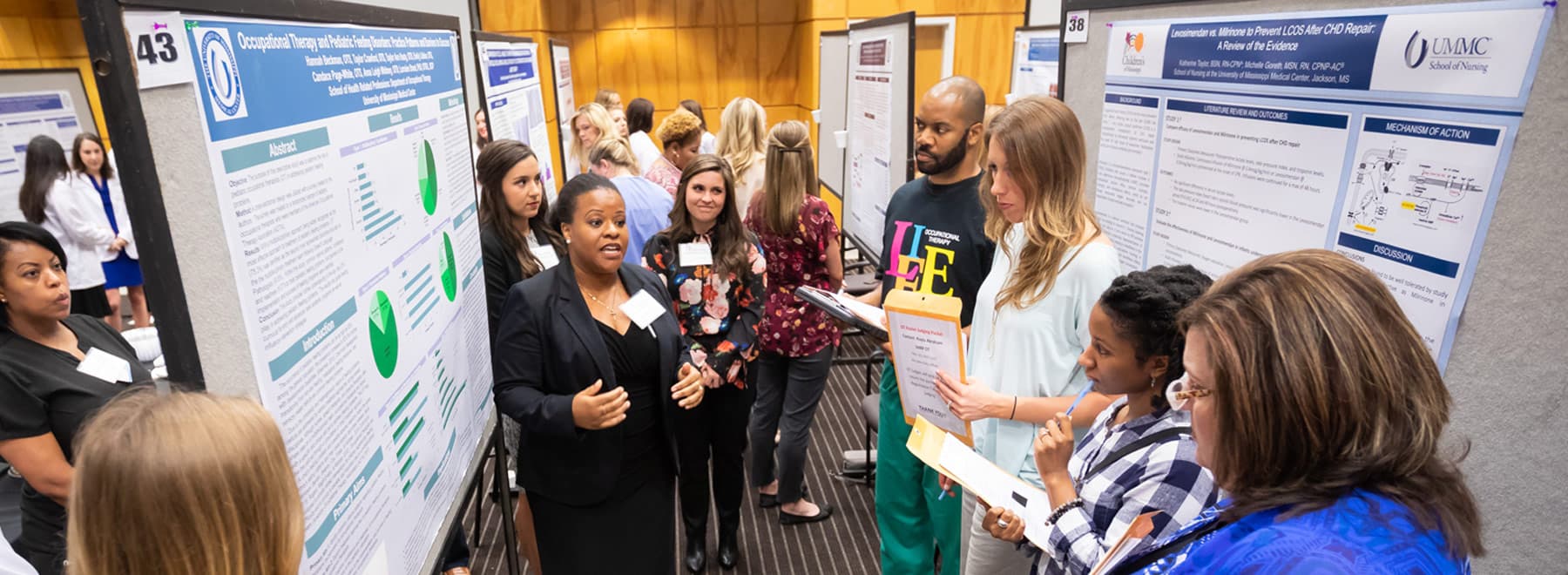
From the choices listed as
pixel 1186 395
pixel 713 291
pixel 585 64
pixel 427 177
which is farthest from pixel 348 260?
pixel 585 64

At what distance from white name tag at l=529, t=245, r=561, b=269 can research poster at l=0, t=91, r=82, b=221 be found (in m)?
4.88

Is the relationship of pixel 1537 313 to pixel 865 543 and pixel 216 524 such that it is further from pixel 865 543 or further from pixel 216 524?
pixel 865 543

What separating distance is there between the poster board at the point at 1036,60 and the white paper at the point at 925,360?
3.69 meters

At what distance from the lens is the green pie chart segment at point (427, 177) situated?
1.62m

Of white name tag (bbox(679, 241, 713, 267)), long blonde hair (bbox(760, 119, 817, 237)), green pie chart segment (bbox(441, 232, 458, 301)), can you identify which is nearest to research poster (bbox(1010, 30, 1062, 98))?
long blonde hair (bbox(760, 119, 817, 237))

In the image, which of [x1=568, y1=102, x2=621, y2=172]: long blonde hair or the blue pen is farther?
[x1=568, y1=102, x2=621, y2=172]: long blonde hair

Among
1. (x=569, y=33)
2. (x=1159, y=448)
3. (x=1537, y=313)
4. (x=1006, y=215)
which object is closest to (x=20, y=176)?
(x=569, y=33)

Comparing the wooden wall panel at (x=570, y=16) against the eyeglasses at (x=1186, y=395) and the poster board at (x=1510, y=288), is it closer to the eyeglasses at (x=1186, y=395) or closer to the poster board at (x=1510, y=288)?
the poster board at (x=1510, y=288)

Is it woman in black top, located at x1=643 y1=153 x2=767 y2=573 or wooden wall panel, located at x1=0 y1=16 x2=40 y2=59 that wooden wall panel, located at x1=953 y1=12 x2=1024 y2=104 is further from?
wooden wall panel, located at x1=0 y1=16 x2=40 y2=59

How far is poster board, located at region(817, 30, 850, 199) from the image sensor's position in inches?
178

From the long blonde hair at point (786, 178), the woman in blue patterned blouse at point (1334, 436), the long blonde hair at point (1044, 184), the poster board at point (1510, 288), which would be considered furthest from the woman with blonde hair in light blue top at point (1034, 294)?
the long blonde hair at point (786, 178)

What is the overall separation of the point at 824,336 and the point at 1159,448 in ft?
6.31

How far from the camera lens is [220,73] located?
909 mm

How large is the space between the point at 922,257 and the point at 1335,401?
1619 mm
